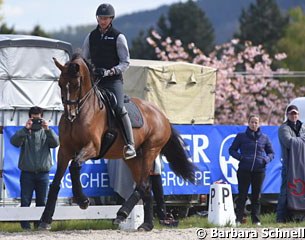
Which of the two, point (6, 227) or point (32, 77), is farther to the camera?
point (32, 77)

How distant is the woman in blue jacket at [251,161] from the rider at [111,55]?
8.98 ft

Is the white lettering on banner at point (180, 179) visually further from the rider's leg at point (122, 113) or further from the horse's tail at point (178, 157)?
the rider's leg at point (122, 113)

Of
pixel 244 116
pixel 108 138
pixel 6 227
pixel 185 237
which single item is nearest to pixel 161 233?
pixel 185 237

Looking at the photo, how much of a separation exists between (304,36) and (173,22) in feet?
34.5

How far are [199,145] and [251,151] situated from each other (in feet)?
6.77

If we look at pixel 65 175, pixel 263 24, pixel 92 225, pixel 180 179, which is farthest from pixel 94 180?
pixel 263 24

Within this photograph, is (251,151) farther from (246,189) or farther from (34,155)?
(34,155)

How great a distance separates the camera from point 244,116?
39469mm

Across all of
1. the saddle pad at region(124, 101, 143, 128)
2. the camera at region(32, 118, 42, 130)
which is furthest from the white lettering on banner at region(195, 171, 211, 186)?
the camera at region(32, 118, 42, 130)

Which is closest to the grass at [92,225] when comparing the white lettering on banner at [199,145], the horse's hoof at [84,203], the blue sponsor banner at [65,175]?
the blue sponsor banner at [65,175]

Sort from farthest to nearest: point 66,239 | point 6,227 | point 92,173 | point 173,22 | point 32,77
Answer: point 173,22 → point 32,77 → point 92,173 → point 6,227 → point 66,239

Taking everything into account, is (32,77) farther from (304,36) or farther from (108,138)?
(304,36)

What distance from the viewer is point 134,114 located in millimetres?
13203

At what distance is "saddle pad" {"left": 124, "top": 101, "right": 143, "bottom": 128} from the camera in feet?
43.0
